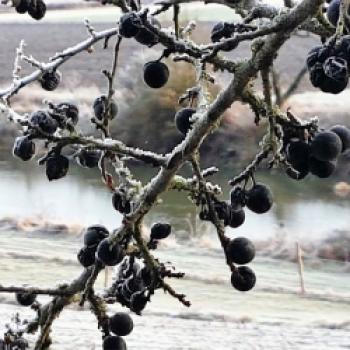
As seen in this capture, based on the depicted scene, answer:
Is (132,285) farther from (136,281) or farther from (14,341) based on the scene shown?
(14,341)

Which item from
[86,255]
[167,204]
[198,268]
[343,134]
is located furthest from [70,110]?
[167,204]

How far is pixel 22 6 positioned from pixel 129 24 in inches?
9.2

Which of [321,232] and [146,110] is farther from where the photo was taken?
[146,110]

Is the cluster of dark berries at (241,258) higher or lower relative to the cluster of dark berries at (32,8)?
lower

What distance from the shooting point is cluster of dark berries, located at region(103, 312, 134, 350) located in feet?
2.12

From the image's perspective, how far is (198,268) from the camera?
482 centimetres

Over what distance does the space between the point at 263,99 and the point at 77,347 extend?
8.79 ft

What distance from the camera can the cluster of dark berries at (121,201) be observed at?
637 millimetres

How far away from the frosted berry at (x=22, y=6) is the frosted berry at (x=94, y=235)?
0.65ft

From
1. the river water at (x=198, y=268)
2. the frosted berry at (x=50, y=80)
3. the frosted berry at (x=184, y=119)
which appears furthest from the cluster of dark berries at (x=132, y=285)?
the river water at (x=198, y=268)

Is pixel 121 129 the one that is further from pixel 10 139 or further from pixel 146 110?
pixel 10 139

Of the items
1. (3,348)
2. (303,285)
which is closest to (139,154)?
(3,348)

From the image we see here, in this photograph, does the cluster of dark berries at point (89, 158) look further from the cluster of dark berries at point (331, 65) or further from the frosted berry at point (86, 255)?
the cluster of dark berries at point (331, 65)

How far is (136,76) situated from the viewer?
6922 mm
